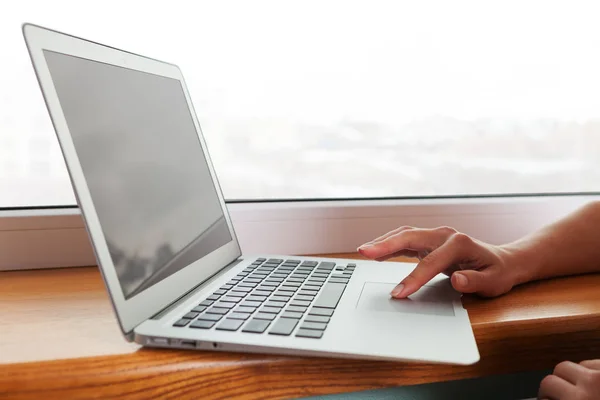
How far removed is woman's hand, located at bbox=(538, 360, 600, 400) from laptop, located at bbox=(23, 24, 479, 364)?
0.13 metres

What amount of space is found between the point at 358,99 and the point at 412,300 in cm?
49

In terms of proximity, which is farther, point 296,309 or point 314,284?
point 314,284

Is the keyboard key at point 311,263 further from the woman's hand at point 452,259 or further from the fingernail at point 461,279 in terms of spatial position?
the fingernail at point 461,279

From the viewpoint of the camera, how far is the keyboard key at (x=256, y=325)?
0.50 meters

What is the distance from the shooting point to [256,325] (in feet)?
1.65

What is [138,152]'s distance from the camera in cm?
62

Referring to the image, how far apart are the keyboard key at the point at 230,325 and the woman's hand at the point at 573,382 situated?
0.34 metres

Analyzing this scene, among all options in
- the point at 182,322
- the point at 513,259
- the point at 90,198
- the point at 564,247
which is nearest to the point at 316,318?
the point at 182,322

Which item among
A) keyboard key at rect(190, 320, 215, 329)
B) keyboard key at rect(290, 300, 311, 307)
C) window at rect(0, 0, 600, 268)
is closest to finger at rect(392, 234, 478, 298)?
keyboard key at rect(290, 300, 311, 307)

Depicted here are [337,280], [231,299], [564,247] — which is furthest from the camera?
[564,247]

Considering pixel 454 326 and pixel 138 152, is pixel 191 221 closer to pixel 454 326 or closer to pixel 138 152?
pixel 138 152

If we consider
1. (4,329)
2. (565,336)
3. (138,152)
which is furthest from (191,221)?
(565,336)

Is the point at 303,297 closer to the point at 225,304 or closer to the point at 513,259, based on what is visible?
the point at 225,304

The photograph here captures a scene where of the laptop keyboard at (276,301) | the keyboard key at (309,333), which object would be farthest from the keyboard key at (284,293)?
the keyboard key at (309,333)
